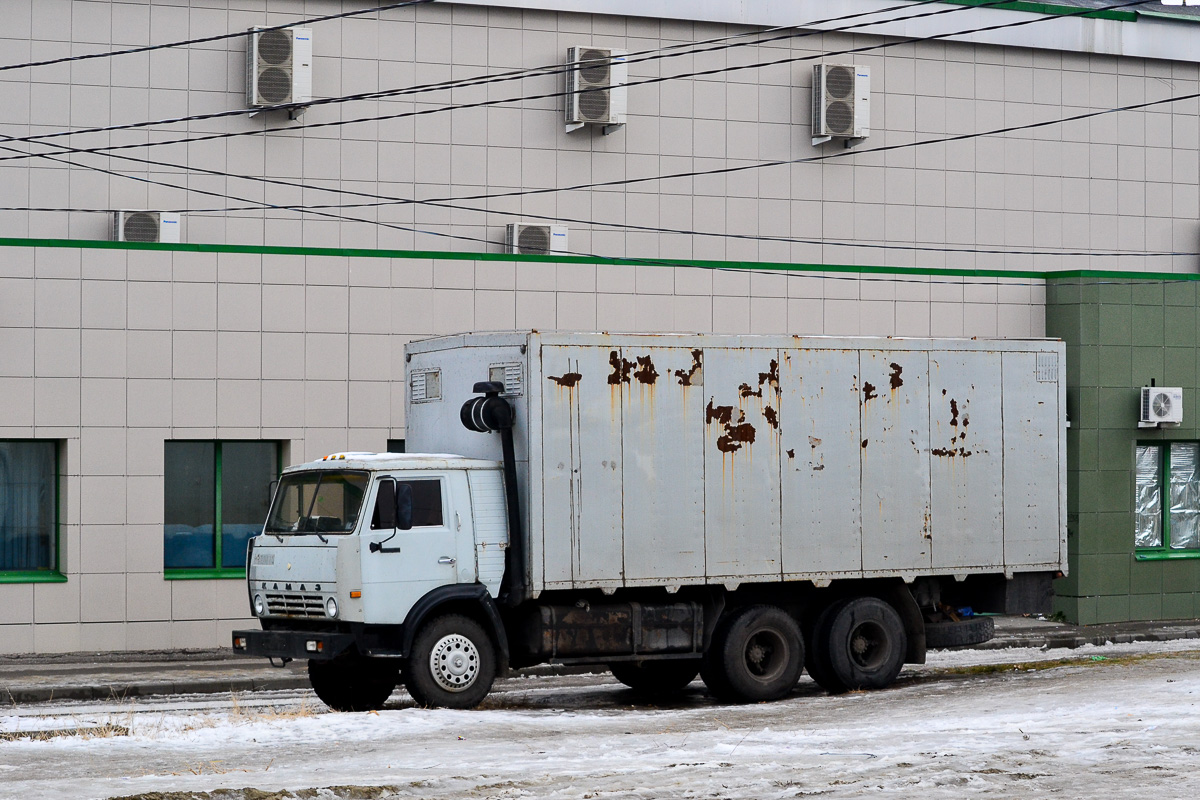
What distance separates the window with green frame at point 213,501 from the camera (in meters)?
20.9

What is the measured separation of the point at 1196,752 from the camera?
37.1ft

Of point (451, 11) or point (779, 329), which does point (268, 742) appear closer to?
point (779, 329)

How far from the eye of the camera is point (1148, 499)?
24.9 m

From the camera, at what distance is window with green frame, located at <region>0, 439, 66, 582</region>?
20438 mm

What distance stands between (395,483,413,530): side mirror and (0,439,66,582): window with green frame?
731cm

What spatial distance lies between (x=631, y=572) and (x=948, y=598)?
154 inches

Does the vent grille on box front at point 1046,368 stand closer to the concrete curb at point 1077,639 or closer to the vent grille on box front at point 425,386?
the concrete curb at point 1077,639

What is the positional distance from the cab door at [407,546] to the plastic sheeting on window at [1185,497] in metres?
13.8

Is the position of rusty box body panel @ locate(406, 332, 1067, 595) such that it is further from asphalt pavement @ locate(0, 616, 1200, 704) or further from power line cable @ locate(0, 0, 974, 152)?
power line cable @ locate(0, 0, 974, 152)

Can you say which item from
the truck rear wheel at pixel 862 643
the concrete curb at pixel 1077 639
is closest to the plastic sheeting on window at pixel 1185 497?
the concrete curb at pixel 1077 639

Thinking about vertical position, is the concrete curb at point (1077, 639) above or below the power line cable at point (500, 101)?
below

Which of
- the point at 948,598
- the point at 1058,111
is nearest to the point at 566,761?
the point at 948,598

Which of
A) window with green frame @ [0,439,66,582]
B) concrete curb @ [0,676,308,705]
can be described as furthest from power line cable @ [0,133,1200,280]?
concrete curb @ [0,676,308,705]

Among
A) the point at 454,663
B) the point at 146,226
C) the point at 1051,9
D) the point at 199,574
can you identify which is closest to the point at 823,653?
the point at 454,663
